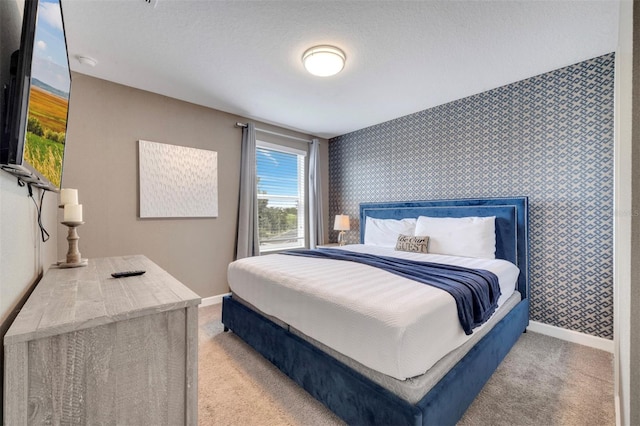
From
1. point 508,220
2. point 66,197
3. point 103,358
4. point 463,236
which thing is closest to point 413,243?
point 463,236

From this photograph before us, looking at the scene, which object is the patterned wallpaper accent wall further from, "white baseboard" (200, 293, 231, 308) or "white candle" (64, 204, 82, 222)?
"white candle" (64, 204, 82, 222)

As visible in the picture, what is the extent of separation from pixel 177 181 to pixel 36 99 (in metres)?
2.35

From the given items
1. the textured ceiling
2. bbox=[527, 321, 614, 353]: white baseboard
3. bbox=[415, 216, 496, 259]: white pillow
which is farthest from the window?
bbox=[527, 321, 614, 353]: white baseboard

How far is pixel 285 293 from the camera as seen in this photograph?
1839 millimetres

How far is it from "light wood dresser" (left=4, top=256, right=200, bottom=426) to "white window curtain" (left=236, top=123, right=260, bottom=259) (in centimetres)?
257

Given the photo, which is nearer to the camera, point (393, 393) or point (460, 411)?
point (393, 393)

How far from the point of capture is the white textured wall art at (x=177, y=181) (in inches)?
119

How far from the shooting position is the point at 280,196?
175 inches

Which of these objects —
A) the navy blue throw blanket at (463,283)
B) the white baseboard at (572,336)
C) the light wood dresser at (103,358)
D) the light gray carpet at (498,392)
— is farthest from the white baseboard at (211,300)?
the white baseboard at (572,336)

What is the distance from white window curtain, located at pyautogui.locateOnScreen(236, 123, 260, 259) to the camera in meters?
3.69

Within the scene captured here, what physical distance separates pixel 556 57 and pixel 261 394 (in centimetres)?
367

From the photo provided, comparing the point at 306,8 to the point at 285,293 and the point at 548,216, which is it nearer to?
the point at 285,293

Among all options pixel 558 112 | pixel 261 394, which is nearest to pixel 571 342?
pixel 558 112

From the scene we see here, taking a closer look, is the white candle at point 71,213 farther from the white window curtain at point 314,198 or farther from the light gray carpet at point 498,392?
the white window curtain at point 314,198
